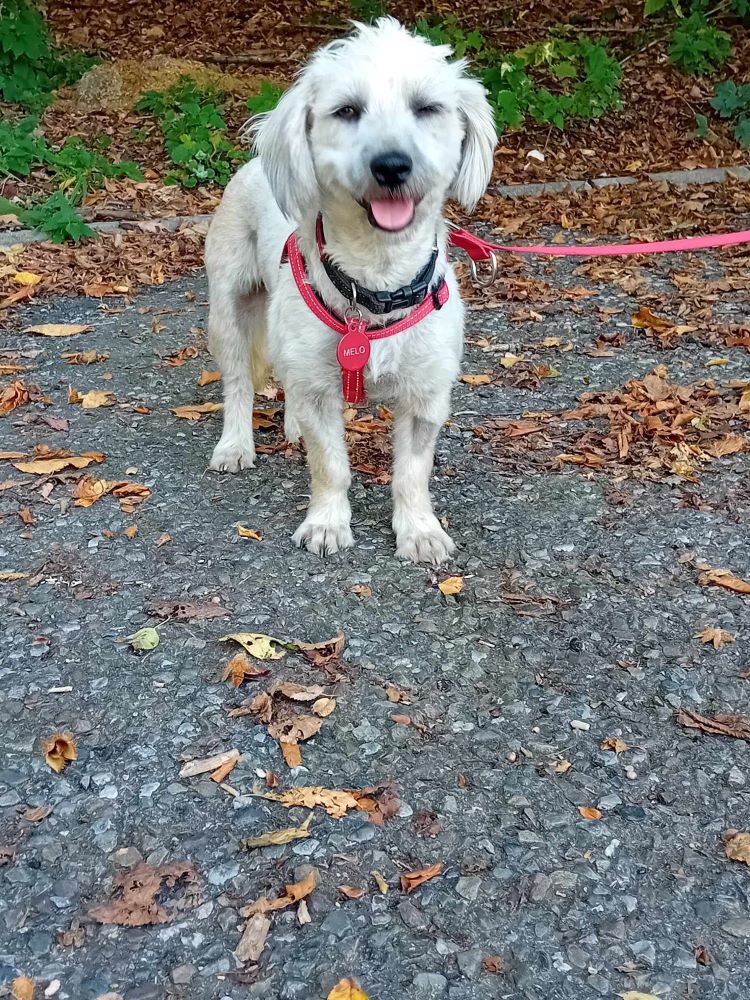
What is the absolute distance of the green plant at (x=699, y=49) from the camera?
10.2 metres

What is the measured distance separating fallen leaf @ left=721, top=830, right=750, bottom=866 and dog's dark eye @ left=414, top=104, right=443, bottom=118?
233cm

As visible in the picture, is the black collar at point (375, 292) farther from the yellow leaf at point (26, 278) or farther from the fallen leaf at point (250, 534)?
the yellow leaf at point (26, 278)

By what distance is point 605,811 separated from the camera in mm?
2578

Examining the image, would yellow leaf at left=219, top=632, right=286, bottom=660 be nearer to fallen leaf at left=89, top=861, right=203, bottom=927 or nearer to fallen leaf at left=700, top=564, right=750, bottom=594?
fallen leaf at left=89, top=861, right=203, bottom=927

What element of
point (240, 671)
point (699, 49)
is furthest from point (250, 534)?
point (699, 49)

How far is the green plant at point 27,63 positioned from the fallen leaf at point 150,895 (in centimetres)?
879

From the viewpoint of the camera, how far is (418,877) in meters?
2.37

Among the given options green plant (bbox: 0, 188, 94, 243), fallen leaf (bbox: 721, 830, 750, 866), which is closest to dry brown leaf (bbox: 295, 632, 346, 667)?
fallen leaf (bbox: 721, 830, 750, 866)

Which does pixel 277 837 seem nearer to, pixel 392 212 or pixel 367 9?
pixel 392 212

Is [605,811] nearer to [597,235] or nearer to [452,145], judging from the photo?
[452,145]

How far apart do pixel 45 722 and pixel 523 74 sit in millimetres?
8859

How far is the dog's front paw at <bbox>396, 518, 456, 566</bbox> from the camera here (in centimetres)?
372

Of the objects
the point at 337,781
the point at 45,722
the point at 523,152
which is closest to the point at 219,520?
the point at 45,722

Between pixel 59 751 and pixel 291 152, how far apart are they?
6.59 feet
